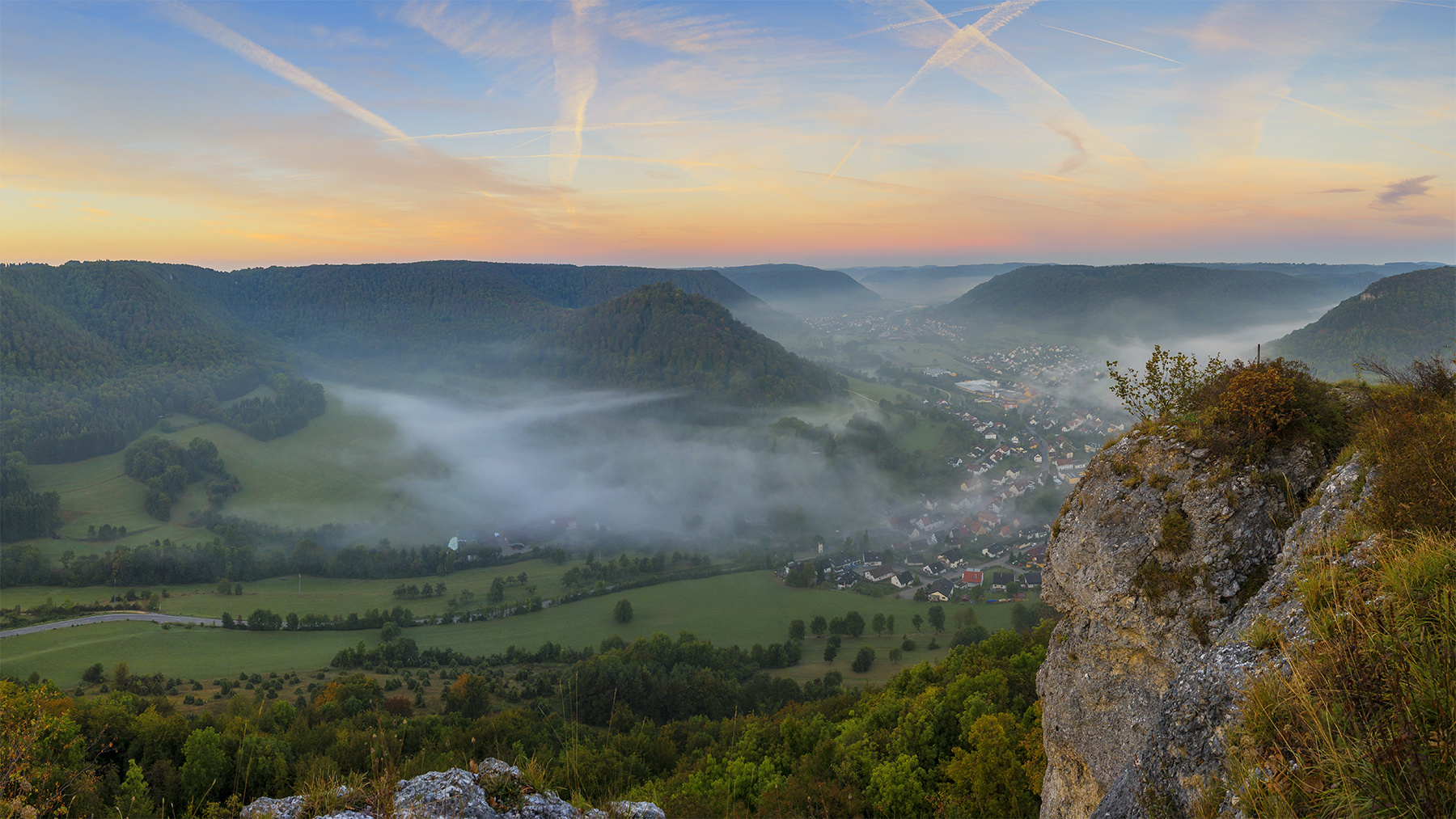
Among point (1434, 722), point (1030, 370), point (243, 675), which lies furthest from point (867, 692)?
point (1030, 370)

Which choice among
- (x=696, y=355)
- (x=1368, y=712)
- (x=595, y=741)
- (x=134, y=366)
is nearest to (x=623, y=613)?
(x=595, y=741)

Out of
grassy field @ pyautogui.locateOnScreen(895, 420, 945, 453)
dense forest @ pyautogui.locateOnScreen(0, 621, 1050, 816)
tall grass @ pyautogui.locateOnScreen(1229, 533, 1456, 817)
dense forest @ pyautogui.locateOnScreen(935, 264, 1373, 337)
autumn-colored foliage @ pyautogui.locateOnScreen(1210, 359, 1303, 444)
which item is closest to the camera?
tall grass @ pyautogui.locateOnScreen(1229, 533, 1456, 817)

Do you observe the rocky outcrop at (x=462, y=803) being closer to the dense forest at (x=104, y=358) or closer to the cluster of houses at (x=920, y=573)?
the cluster of houses at (x=920, y=573)

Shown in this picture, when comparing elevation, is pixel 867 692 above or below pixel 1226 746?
below

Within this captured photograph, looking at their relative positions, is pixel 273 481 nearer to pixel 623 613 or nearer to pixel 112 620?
pixel 112 620

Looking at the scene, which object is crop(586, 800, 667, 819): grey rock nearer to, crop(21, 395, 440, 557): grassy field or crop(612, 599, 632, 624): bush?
crop(612, 599, 632, 624): bush

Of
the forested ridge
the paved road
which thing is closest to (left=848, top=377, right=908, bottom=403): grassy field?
the forested ridge

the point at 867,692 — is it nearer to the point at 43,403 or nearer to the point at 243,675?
the point at 243,675
